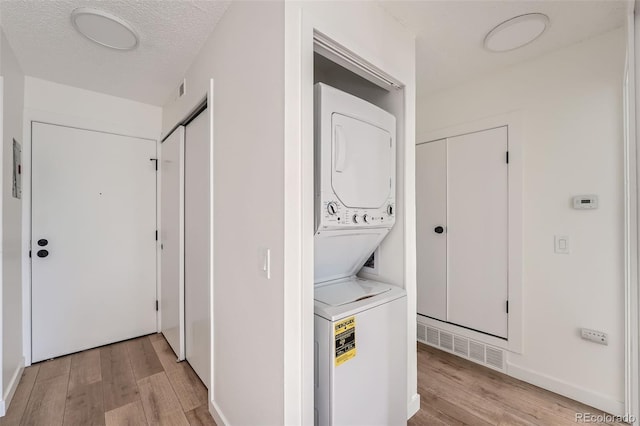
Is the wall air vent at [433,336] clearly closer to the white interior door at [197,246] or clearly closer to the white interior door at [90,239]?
the white interior door at [197,246]

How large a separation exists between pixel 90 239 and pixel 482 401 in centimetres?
348

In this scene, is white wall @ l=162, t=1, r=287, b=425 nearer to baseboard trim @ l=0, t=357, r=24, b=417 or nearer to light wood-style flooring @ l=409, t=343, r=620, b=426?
light wood-style flooring @ l=409, t=343, r=620, b=426

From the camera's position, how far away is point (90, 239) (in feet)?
8.53

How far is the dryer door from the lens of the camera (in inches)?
52.5

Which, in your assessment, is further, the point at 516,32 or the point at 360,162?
the point at 516,32

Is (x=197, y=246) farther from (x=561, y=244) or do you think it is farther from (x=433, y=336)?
(x=561, y=244)

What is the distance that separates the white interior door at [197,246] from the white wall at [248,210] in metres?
0.27

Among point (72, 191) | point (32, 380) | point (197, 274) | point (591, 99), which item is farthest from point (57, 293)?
point (591, 99)

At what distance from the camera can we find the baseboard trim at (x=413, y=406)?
173 centimetres

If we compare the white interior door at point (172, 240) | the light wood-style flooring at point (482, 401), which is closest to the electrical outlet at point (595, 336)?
the light wood-style flooring at point (482, 401)

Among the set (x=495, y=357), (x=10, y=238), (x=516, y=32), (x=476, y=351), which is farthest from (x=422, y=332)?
(x=10, y=238)

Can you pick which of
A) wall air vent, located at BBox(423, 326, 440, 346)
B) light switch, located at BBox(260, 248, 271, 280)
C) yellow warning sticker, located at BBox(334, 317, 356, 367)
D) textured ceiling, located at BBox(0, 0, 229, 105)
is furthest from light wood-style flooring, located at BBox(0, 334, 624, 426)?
textured ceiling, located at BBox(0, 0, 229, 105)

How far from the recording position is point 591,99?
1837 millimetres

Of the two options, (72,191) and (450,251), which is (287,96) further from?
(72,191)
